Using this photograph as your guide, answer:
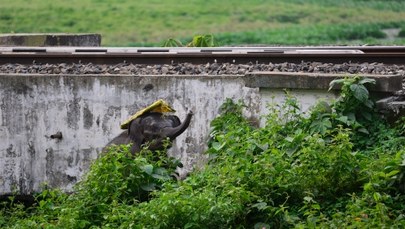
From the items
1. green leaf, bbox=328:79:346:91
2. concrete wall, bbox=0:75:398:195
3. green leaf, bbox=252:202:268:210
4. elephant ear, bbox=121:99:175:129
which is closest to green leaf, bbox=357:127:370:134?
green leaf, bbox=328:79:346:91

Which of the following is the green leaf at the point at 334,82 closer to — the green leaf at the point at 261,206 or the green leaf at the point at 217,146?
the green leaf at the point at 217,146

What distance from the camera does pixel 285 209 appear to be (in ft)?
29.7

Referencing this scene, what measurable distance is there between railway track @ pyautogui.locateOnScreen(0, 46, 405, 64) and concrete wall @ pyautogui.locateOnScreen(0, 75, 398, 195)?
1281mm

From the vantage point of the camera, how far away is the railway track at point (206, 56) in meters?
12.8

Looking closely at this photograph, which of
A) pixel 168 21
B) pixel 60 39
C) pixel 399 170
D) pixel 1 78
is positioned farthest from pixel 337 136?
pixel 168 21

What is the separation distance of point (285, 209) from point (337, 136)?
0.85 m

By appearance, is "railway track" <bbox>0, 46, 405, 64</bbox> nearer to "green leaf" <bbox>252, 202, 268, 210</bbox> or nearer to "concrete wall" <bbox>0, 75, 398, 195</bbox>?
"concrete wall" <bbox>0, 75, 398, 195</bbox>

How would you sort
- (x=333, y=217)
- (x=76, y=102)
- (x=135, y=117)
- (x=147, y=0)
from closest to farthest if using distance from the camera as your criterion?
(x=333, y=217), (x=135, y=117), (x=76, y=102), (x=147, y=0)

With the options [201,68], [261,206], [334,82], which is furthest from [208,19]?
[261,206]

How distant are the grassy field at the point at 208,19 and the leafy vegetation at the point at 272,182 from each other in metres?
22.1

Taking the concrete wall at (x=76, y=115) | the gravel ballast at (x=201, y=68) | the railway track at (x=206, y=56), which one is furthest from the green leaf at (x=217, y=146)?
the railway track at (x=206, y=56)

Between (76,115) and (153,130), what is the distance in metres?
2.02

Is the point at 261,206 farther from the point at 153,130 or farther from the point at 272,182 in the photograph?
the point at 153,130

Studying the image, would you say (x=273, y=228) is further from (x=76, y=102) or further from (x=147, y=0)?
(x=147, y=0)
